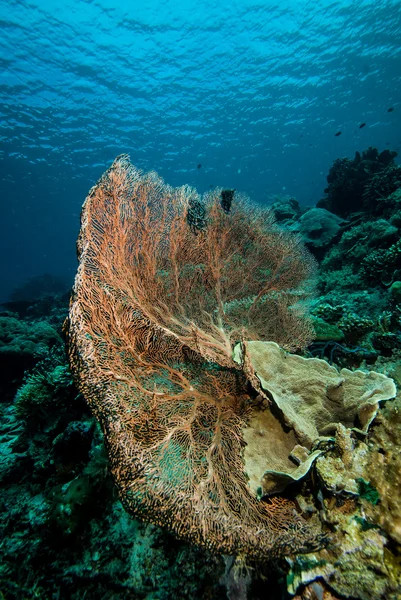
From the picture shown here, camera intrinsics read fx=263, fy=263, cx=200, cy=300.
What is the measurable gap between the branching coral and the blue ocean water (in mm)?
21146

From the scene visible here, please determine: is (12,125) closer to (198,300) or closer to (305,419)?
(198,300)

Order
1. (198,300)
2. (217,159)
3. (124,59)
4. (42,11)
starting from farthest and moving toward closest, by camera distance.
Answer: (217,159) → (124,59) → (42,11) → (198,300)

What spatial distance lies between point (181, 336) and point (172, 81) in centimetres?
3993

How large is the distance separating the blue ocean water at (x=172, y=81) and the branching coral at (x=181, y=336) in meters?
21.1

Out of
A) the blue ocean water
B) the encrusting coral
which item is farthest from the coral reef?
the blue ocean water

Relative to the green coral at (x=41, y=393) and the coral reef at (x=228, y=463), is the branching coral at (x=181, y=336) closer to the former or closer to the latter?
the coral reef at (x=228, y=463)

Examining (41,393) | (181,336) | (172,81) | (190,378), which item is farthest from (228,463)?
(172,81)

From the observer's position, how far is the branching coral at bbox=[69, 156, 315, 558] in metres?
1.80

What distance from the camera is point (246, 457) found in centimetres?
235

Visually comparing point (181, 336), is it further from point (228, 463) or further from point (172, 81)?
point (172, 81)

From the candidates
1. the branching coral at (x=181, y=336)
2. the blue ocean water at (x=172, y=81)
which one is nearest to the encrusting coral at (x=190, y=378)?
the branching coral at (x=181, y=336)

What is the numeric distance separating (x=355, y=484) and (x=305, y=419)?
75 cm

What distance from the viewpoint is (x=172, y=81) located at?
32.2 meters

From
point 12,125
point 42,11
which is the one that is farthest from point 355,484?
point 12,125
